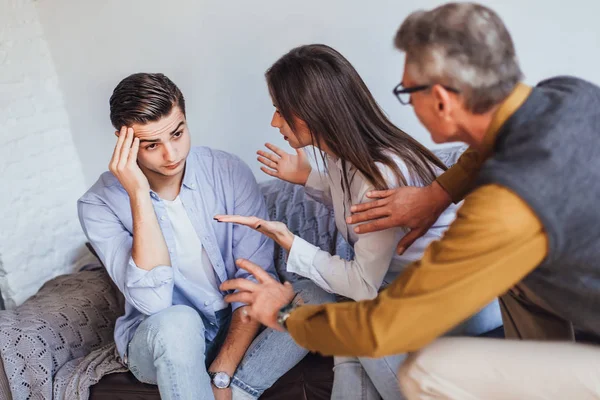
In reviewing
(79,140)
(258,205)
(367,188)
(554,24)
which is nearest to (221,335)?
(258,205)

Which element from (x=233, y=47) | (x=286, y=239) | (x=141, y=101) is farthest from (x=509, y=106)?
(x=233, y=47)

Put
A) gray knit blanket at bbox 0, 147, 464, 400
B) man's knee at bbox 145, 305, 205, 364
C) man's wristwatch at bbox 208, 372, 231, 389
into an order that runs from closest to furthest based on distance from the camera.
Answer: man's knee at bbox 145, 305, 205, 364 → man's wristwatch at bbox 208, 372, 231, 389 → gray knit blanket at bbox 0, 147, 464, 400

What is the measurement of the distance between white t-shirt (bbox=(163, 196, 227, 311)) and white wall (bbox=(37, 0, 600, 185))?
765 millimetres

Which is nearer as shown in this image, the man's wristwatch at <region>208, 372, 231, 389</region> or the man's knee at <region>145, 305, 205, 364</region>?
the man's knee at <region>145, 305, 205, 364</region>

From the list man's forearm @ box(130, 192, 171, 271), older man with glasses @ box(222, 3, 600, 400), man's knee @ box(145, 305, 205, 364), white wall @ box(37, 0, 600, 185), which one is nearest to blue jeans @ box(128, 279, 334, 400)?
man's knee @ box(145, 305, 205, 364)

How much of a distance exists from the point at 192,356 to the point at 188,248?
15.8 inches

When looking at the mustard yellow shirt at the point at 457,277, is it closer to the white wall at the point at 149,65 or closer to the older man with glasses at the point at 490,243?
the older man with glasses at the point at 490,243

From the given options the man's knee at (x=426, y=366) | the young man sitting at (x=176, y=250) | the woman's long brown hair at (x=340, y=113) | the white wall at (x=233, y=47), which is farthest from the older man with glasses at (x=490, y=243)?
the white wall at (x=233, y=47)

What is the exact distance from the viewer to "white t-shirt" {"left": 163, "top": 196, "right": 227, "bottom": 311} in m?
2.20

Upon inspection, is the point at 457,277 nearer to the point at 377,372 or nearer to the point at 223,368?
the point at 377,372

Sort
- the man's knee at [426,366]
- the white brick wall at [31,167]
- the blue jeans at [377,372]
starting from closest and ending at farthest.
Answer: the man's knee at [426,366] < the blue jeans at [377,372] < the white brick wall at [31,167]

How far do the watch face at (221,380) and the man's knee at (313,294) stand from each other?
1.10 feet

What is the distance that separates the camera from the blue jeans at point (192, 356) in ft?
6.27

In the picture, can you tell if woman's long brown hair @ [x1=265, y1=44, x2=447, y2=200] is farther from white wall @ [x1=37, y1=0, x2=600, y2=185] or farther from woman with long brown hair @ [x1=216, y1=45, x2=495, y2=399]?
white wall @ [x1=37, y1=0, x2=600, y2=185]
